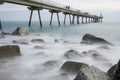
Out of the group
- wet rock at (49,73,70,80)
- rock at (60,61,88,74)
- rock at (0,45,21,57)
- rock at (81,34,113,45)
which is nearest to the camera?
wet rock at (49,73,70,80)

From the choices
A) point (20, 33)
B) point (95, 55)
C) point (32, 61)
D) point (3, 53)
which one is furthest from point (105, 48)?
point (20, 33)

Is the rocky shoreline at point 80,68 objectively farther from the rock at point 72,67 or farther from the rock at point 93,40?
the rock at point 93,40

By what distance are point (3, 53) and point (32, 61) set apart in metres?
1.42

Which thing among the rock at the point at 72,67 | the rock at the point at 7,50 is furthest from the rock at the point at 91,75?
the rock at the point at 7,50

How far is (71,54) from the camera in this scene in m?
11.5

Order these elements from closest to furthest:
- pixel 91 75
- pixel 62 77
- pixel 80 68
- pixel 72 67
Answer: pixel 91 75 < pixel 62 77 < pixel 80 68 < pixel 72 67

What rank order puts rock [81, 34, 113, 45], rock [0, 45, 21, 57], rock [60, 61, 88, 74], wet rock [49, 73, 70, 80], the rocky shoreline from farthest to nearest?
rock [81, 34, 113, 45] → rock [0, 45, 21, 57] → rock [60, 61, 88, 74] → wet rock [49, 73, 70, 80] → the rocky shoreline

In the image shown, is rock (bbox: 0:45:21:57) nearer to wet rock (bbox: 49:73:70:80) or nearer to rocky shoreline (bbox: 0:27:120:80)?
rocky shoreline (bbox: 0:27:120:80)

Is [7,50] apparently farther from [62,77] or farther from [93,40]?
[93,40]

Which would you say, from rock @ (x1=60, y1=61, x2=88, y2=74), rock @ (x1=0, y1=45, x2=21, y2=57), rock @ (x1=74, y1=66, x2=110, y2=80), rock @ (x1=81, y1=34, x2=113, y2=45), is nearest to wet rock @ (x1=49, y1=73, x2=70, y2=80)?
rock @ (x1=60, y1=61, x2=88, y2=74)

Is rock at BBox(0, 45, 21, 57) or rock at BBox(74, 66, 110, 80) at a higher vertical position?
rock at BBox(74, 66, 110, 80)

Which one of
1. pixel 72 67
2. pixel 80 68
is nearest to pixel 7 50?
pixel 72 67

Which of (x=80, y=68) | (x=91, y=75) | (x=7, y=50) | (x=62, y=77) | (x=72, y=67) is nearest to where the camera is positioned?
(x=91, y=75)

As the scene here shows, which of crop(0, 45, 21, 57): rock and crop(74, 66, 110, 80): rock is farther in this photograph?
crop(0, 45, 21, 57): rock
